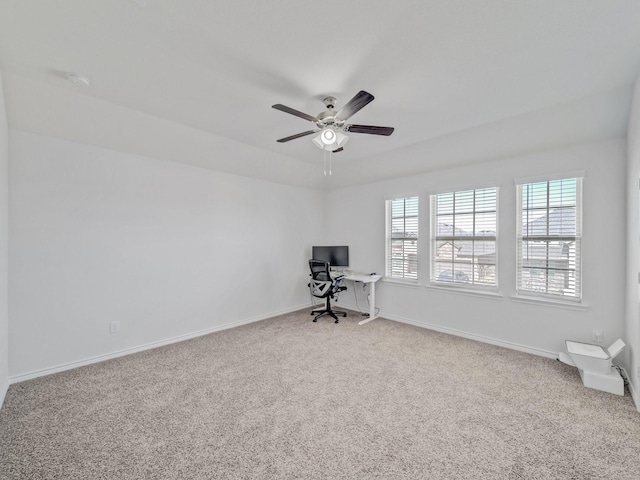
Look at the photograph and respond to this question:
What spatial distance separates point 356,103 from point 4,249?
3.42 m

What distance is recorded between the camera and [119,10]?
5.23 ft

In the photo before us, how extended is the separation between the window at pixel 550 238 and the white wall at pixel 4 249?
5.49m

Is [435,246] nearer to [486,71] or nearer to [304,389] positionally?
[486,71]

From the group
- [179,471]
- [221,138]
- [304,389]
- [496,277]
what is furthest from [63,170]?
[496,277]

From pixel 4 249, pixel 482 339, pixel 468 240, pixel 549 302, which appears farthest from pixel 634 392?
pixel 4 249

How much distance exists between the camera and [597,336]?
3020 mm

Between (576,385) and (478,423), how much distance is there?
136 centimetres

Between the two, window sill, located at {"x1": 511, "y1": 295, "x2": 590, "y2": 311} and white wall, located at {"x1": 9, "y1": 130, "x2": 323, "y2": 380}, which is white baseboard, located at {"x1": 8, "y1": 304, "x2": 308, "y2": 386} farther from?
window sill, located at {"x1": 511, "y1": 295, "x2": 590, "y2": 311}

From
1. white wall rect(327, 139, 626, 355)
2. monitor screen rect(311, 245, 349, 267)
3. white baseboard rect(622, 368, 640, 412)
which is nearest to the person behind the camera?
white baseboard rect(622, 368, 640, 412)

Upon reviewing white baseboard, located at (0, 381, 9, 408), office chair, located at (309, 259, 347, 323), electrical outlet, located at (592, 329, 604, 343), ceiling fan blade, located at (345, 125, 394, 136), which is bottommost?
white baseboard, located at (0, 381, 9, 408)

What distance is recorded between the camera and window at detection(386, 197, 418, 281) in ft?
15.2

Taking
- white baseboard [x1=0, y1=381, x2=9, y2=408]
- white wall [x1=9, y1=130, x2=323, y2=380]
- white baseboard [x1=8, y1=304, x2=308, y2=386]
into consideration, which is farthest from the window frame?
white baseboard [x1=0, y1=381, x2=9, y2=408]

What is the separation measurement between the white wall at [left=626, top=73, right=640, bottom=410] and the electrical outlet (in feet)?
0.94

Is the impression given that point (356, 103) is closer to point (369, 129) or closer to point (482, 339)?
point (369, 129)
